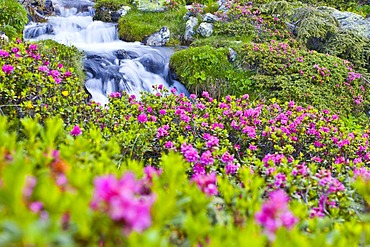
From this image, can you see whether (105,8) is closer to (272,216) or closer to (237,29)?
(237,29)

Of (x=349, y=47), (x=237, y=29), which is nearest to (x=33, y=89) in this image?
(x=237, y=29)

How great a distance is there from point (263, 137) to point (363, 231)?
290cm

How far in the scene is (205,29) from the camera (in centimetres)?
936

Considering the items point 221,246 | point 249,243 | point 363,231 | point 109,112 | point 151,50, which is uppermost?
point 249,243

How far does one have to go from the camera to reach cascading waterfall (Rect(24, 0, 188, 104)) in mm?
6809

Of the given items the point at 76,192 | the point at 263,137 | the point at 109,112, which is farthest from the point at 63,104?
the point at 76,192

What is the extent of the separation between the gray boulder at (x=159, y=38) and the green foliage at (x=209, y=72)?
199 centimetres

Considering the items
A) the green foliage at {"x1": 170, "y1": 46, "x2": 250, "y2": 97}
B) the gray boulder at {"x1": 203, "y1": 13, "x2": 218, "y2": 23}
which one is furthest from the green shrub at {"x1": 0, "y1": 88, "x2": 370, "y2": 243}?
the gray boulder at {"x1": 203, "y1": 13, "x2": 218, "y2": 23}

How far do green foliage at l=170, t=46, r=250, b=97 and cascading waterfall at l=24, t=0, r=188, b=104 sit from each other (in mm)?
260

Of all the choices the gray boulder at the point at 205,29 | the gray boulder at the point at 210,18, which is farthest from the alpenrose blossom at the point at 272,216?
the gray boulder at the point at 210,18

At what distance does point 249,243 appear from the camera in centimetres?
88

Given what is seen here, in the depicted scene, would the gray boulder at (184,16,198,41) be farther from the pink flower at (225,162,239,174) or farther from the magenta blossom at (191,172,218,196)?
the magenta blossom at (191,172,218,196)

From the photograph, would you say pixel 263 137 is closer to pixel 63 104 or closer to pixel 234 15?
pixel 63 104

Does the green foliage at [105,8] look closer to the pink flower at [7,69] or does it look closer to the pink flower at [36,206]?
the pink flower at [7,69]
